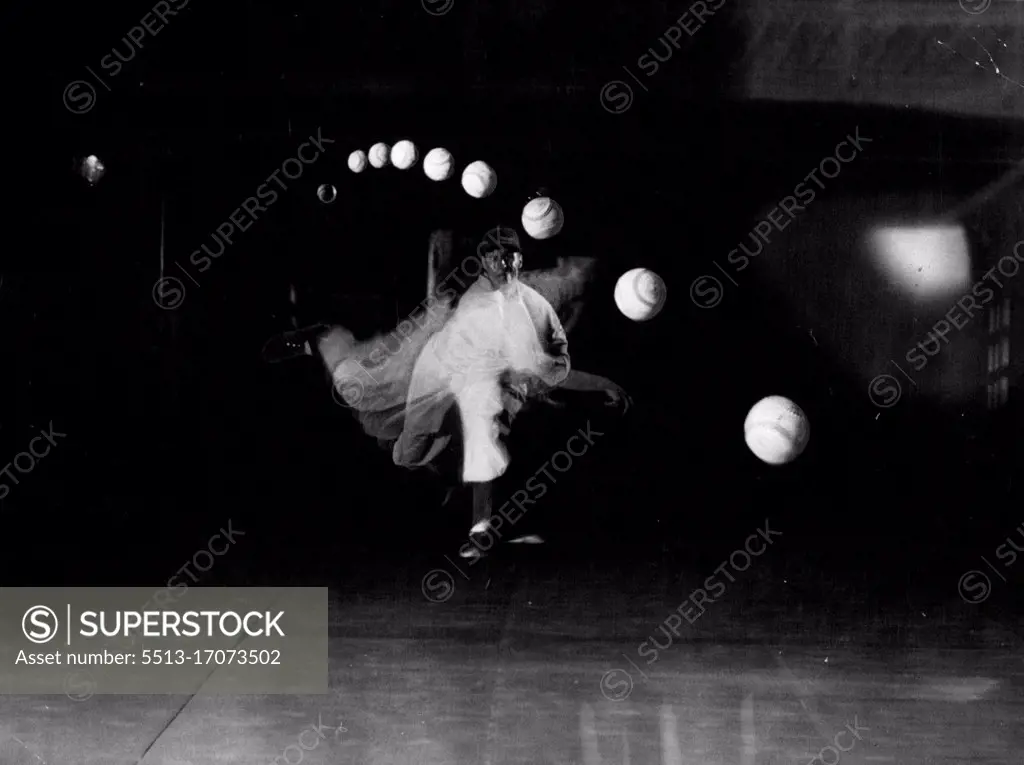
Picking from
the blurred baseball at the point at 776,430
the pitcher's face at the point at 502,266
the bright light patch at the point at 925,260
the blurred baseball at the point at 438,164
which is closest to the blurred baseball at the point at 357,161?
the blurred baseball at the point at 438,164

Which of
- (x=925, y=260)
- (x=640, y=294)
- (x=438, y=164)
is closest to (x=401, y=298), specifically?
(x=438, y=164)

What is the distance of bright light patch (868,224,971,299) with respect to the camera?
15.1ft

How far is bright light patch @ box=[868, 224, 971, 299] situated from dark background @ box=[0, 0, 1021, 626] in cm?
18

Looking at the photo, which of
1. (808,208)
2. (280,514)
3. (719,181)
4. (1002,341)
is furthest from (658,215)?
(280,514)

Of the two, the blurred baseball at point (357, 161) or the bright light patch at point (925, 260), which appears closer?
the blurred baseball at point (357, 161)

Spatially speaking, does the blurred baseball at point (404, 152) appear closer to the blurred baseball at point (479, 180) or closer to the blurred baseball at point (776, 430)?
the blurred baseball at point (479, 180)

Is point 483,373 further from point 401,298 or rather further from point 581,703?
point 581,703

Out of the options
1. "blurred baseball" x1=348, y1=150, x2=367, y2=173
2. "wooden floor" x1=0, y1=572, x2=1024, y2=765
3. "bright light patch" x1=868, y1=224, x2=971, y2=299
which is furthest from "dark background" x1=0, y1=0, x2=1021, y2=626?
"wooden floor" x1=0, y1=572, x2=1024, y2=765

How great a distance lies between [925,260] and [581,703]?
2.79m

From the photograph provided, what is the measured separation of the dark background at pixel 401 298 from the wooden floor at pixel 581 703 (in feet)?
2.03

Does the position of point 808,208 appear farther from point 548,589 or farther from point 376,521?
point 376,521

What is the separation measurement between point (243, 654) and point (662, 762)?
1680 mm

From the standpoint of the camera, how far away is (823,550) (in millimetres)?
4699

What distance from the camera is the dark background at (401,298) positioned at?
14.3 ft
